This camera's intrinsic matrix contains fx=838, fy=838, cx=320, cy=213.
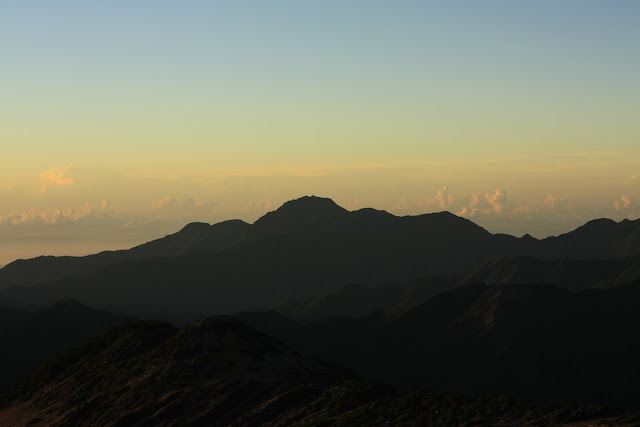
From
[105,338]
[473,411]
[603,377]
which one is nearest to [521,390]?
[603,377]

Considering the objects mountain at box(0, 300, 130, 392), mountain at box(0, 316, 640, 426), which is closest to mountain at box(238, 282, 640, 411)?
mountain at box(0, 300, 130, 392)

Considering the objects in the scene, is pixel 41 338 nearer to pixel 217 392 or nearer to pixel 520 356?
pixel 520 356

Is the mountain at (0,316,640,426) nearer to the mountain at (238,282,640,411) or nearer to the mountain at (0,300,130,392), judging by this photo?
the mountain at (0,300,130,392)

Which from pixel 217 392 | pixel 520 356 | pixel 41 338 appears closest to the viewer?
pixel 217 392

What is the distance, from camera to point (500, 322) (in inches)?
7736

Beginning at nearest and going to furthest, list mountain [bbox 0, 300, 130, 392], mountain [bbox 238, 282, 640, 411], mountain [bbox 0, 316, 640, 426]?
1. mountain [bbox 0, 316, 640, 426]
2. mountain [bbox 0, 300, 130, 392]
3. mountain [bbox 238, 282, 640, 411]

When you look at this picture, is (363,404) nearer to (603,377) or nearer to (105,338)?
(105,338)

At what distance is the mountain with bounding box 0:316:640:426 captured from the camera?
5016 cm

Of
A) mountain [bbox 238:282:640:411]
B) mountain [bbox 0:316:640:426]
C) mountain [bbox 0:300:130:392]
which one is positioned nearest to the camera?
mountain [bbox 0:316:640:426]

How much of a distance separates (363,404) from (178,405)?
15347 millimetres

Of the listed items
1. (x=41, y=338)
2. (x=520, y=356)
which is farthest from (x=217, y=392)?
(x=41, y=338)

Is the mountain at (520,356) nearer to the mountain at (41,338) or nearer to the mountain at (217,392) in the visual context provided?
the mountain at (41,338)

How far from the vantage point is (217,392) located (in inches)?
2491

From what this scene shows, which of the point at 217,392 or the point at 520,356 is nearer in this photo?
the point at 217,392
